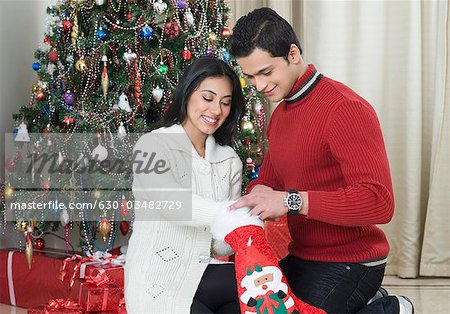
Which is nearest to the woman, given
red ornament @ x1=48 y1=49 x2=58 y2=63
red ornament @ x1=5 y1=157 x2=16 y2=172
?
red ornament @ x1=48 y1=49 x2=58 y2=63

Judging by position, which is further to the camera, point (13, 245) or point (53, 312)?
point (13, 245)

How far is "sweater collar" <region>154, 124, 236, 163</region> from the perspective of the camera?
1.96m

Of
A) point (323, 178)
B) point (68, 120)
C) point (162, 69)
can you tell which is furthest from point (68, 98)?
point (323, 178)

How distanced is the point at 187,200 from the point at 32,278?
1461 mm

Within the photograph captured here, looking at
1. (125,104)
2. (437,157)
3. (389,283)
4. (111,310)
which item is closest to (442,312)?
(389,283)

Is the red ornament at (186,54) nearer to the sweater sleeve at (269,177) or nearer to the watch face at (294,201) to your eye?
the sweater sleeve at (269,177)

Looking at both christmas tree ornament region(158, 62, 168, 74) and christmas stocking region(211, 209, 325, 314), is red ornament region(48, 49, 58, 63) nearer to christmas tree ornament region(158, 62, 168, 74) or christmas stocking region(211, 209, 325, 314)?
christmas tree ornament region(158, 62, 168, 74)

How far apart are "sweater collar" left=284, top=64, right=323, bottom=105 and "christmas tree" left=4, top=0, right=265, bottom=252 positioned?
40.8 inches

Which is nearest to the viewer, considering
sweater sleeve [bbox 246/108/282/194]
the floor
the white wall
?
sweater sleeve [bbox 246/108/282/194]

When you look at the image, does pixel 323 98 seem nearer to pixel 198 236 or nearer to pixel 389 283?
pixel 198 236

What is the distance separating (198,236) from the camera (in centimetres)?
192

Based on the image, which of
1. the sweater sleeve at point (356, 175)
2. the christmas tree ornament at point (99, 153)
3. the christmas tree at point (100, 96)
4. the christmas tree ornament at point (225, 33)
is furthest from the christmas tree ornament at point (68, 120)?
the sweater sleeve at point (356, 175)

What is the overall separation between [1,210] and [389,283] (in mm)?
2087

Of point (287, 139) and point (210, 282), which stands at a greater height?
point (287, 139)
